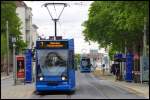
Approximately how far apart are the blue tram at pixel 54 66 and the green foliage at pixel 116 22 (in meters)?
5.00

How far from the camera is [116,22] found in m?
56.3

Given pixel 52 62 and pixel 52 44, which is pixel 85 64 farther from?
pixel 52 62

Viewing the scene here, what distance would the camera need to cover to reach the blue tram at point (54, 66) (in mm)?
37562

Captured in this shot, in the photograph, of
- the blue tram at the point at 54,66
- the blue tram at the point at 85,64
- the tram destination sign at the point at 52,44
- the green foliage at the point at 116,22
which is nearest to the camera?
the blue tram at the point at 54,66

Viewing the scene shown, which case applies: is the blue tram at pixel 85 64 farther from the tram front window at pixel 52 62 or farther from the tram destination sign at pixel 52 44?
the tram front window at pixel 52 62

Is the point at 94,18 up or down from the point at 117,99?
up

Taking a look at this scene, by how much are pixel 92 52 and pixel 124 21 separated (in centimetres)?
14220

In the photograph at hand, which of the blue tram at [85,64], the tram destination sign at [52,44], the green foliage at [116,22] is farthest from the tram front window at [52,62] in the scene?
the blue tram at [85,64]

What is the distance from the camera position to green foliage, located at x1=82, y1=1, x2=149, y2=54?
4528cm

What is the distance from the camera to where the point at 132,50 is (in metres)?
71.6

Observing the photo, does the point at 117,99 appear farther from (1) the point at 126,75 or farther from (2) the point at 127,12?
(1) the point at 126,75

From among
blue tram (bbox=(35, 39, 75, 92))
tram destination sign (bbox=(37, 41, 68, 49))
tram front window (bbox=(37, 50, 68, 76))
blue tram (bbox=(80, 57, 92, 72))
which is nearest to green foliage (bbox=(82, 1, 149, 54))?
tram destination sign (bbox=(37, 41, 68, 49))

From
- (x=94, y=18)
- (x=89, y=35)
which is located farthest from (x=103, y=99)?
(x=89, y=35)

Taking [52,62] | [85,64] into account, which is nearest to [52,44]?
[52,62]
